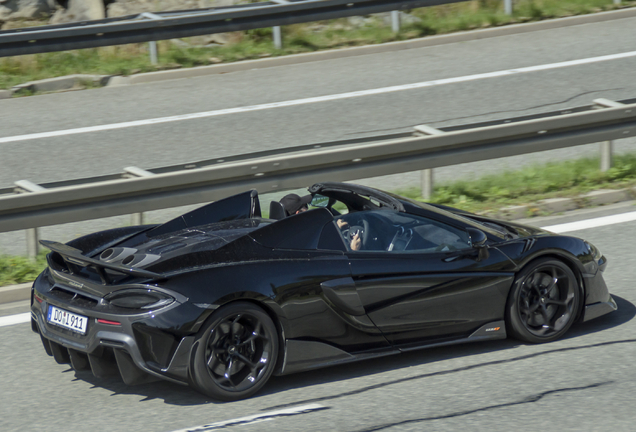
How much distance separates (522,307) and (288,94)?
747 centimetres

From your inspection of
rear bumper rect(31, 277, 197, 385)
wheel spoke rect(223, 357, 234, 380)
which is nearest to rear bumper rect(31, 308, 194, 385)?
rear bumper rect(31, 277, 197, 385)

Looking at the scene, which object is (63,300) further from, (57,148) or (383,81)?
(383,81)

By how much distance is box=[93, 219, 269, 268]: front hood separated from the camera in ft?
18.1

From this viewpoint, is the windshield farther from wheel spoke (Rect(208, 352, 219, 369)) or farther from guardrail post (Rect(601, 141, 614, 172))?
guardrail post (Rect(601, 141, 614, 172))

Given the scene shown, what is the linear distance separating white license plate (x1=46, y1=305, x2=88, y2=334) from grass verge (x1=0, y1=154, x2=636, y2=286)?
4710 millimetres

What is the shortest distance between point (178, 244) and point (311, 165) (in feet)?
9.64

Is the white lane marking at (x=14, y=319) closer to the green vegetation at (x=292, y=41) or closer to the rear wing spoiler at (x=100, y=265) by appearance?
the rear wing spoiler at (x=100, y=265)

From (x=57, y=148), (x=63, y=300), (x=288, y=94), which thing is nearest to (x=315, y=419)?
(x=63, y=300)

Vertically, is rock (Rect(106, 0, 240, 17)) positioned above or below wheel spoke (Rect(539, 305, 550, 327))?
above

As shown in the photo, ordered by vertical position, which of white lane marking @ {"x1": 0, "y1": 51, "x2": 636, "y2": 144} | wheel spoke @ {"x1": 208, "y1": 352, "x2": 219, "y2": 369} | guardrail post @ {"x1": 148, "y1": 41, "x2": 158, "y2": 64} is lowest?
wheel spoke @ {"x1": 208, "y1": 352, "x2": 219, "y2": 369}

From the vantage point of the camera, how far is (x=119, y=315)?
5.07m

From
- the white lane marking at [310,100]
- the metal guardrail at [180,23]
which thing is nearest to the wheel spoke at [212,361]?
the white lane marking at [310,100]

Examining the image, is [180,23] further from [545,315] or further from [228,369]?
[228,369]

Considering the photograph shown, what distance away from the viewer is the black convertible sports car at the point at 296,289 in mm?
5125
